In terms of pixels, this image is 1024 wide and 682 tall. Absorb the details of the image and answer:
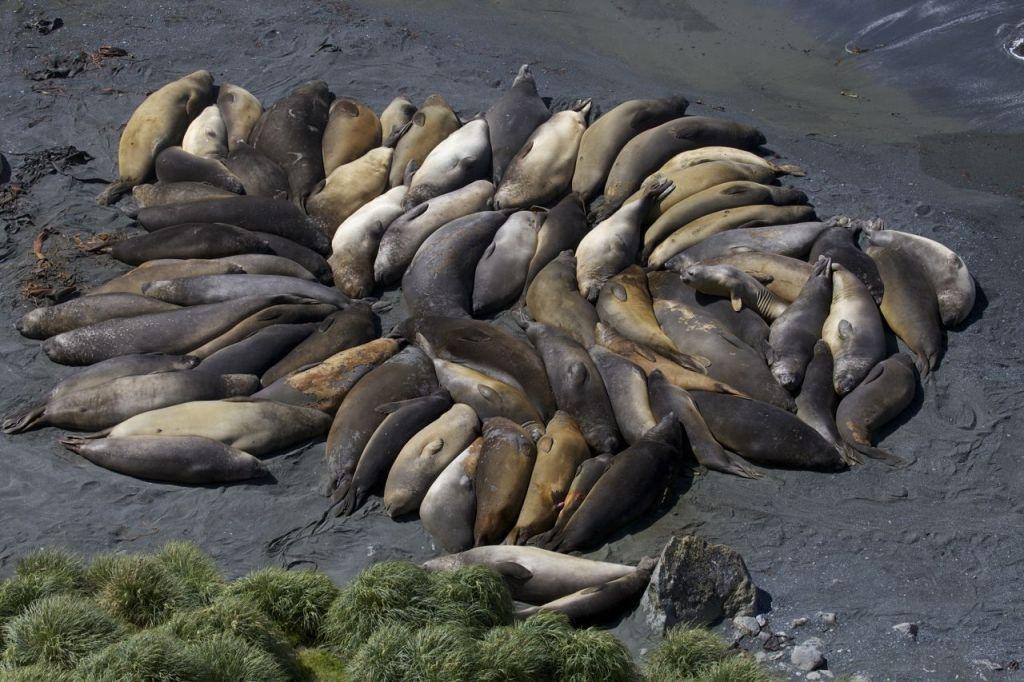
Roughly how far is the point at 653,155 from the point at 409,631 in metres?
6.82

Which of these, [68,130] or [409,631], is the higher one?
[68,130]

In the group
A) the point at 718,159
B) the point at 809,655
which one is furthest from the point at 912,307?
the point at 809,655

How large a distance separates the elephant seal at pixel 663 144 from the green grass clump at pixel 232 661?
21.5 ft

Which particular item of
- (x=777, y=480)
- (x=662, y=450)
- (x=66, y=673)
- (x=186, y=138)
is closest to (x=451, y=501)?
(x=662, y=450)

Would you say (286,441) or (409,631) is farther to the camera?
(286,441)

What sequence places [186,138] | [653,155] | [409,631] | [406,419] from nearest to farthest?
[409,631] < [406,419] < [653,155] < [186,138]

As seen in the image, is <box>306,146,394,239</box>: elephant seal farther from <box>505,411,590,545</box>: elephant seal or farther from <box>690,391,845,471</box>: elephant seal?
<box>690,391,845,471</box>: elephant seal

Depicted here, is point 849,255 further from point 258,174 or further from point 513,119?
point 258,174

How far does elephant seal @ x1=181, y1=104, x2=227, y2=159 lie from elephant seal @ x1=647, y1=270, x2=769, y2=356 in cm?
520

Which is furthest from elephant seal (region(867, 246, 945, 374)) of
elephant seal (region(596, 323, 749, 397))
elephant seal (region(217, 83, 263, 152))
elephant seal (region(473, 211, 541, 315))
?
elephant seal (region(217, 83, 263, 152))

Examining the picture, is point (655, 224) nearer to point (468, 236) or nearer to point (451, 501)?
point (468, 236)

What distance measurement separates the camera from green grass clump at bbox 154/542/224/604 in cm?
637

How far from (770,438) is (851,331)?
160cm

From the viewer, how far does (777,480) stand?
7816mm
